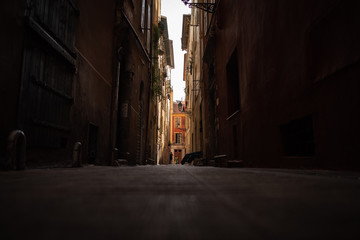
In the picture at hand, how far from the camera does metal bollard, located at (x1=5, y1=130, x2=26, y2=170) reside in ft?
10.2

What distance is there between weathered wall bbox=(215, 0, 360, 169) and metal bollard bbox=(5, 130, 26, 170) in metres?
4.06

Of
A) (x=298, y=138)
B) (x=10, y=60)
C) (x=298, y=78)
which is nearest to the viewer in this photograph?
(x=10, y=60)

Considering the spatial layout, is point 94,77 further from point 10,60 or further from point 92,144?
point 10,60

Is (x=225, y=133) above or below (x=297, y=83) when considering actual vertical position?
below

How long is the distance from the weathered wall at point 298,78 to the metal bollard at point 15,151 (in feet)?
13.3

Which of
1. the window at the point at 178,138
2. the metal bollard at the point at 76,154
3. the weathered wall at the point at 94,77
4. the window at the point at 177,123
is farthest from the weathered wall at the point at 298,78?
the window at the point at 177,123

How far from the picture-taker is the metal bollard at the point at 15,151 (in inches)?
123

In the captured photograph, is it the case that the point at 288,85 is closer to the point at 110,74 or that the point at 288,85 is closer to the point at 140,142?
the point at 110,74

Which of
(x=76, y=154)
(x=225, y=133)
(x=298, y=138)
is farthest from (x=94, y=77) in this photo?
(x=298, y=138)

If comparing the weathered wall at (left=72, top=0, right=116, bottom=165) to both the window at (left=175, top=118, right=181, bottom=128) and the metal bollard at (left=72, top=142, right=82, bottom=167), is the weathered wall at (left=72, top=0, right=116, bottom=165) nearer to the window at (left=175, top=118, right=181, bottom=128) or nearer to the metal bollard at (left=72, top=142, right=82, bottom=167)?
the metal bollard at (left=72, top=142, right=82, bottom=167)

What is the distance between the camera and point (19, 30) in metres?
3.80

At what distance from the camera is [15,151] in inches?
127

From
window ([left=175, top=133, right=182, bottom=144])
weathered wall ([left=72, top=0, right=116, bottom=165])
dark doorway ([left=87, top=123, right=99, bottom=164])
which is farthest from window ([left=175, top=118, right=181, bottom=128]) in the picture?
dark doorway ([left=87, top=123, right=99, bottom=164])

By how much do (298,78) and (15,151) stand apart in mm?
4222
